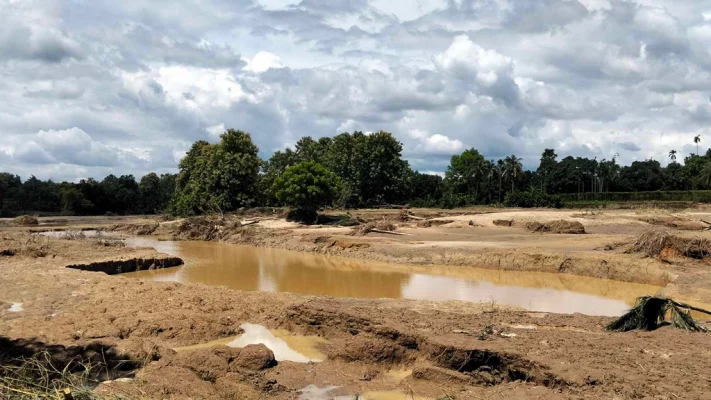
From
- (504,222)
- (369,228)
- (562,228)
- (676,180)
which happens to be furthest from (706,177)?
(369,228)

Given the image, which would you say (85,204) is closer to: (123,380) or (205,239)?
(205,239)

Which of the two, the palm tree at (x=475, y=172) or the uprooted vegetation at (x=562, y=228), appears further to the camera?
the palm tree at (x=475, y=172)

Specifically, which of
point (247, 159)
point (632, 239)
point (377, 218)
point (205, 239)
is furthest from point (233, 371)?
point (247, 159)

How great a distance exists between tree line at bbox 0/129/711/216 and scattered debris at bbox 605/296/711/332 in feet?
99.3

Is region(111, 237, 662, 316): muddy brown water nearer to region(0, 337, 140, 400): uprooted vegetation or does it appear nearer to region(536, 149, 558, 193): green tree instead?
region(0, 337, 140, 400): uprooted vegetation

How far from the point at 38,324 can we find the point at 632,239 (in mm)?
22400

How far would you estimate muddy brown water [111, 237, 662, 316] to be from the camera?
15.8 m

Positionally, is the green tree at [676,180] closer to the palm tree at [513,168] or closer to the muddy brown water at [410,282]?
the palm tree at [513,168]

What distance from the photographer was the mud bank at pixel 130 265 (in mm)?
19266

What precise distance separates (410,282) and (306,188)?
68.0 feet

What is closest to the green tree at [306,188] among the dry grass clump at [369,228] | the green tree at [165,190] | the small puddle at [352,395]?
the dry grass clump at [369,228]

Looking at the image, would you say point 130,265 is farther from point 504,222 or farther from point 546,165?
point 546,165

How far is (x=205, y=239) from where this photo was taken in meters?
38.0

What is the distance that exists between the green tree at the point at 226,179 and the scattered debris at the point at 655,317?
136ft
